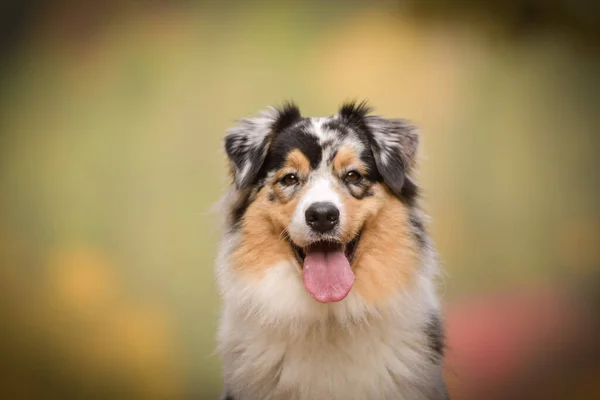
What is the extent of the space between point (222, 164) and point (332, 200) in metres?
0.99

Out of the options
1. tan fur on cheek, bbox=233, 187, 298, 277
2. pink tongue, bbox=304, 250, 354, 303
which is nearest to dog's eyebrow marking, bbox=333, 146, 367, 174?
tan fur on cheek, bbox=233, 187, 298, 277

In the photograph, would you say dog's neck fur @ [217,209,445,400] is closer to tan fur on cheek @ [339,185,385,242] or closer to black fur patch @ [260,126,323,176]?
tan fur on cheek @ [339,185,385,242]

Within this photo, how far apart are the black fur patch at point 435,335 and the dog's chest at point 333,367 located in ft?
0.31

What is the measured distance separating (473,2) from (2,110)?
2407 mm

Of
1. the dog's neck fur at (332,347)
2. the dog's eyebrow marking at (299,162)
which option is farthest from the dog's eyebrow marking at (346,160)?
the dog's neck fur at (332,347)

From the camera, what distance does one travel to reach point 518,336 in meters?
3.24

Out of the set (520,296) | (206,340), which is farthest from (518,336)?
(206,340)

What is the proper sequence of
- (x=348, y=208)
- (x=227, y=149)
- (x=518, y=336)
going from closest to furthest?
(x=348, y=208) < (x=227, y=149) < (x=518, y=336)

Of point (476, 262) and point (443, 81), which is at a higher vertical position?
point (443, 81)

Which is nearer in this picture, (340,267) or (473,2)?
(340,267)

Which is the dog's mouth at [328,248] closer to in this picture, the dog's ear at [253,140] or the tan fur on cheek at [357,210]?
the tan fur on cheek at [357,210]

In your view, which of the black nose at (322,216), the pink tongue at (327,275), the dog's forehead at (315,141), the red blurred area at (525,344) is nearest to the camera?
the black nose at (322,216)

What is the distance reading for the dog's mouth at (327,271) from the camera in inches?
97.0

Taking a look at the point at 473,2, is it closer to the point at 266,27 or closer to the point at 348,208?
the point at 266,27
